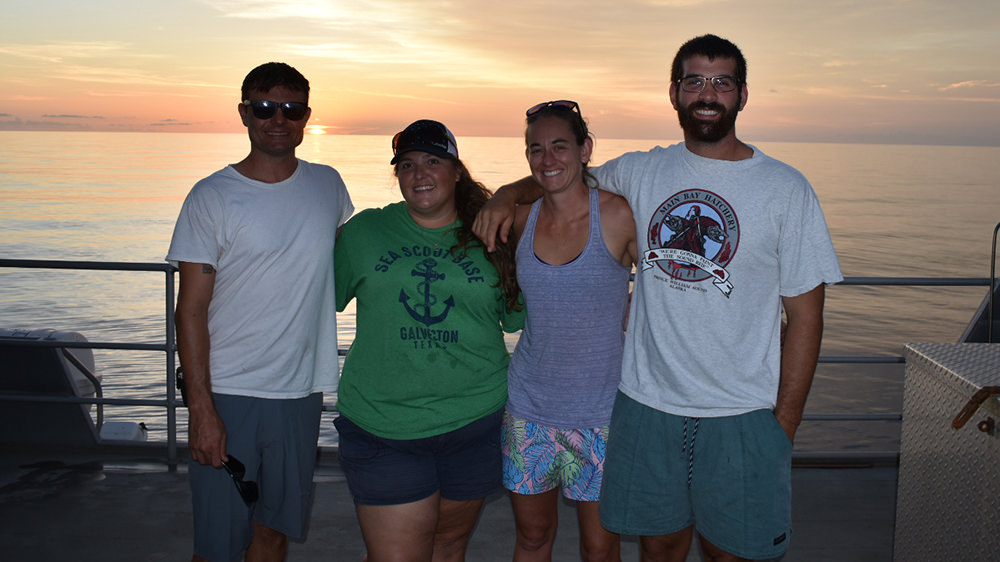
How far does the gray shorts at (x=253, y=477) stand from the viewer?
250 cm

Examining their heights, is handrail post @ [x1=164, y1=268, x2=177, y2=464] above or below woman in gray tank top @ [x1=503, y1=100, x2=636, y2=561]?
below

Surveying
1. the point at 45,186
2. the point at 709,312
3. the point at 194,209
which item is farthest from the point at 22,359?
the point at 45,186

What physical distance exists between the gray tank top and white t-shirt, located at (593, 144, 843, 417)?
147mm

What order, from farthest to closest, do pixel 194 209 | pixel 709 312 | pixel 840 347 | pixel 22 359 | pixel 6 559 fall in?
1. pixel 840 347
2. pixel 22 359
3. pixel 6 559
4. pixel 194 209
5. pixel 709 312

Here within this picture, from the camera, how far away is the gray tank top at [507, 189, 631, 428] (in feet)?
7.73

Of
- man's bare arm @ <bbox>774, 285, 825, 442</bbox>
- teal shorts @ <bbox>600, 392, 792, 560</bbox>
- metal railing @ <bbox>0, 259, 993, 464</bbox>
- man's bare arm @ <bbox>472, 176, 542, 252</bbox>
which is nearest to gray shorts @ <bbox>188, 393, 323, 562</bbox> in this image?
man's bare arm @ <bbox>472, 176, 542, 252</bbox>

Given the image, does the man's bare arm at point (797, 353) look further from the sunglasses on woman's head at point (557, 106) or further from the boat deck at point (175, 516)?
the boat deck at point (175, 516)

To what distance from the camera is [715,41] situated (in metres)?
2.18

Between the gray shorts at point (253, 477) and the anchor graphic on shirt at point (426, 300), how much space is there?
56 centimetres

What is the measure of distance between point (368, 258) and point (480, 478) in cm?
81

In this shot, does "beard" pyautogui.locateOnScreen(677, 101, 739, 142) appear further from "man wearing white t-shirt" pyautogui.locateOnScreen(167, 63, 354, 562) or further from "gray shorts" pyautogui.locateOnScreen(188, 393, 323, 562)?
"gray shorts" pyautogui.locateOnScreen(188, 393, 323, 562)

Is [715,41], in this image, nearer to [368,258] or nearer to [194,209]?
[368,258]

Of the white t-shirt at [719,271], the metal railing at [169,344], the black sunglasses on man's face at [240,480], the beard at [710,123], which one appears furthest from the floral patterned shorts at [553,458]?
the metal railing at [169,344]

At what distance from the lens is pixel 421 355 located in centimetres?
239
